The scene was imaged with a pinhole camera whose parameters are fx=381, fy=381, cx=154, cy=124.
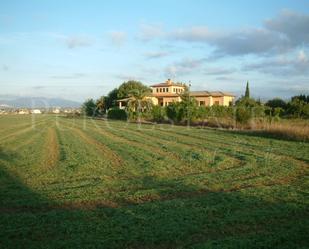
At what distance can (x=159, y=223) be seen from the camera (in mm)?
6727

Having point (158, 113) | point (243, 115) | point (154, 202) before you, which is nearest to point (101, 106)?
point (158, 113)

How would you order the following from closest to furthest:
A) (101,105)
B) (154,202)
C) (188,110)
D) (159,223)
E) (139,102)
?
(159,223)
(154,202)
(188,110)
(139,102)
(101,105)

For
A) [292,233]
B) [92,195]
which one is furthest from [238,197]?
[92,195]

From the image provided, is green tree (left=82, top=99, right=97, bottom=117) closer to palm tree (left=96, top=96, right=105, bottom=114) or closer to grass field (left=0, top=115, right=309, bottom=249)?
palm tree (left=96, top=96, right=105, bottom=114)

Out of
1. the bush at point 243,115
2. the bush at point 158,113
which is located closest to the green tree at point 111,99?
the bush at point 158,113

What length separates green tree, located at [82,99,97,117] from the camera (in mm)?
96113

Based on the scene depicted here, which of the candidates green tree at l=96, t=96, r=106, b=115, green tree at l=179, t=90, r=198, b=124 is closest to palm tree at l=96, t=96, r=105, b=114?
green tree at l=96, t=96, r=106, b=115

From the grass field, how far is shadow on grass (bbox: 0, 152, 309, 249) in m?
0.02

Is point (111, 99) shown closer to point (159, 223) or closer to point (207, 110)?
point (207, 110)

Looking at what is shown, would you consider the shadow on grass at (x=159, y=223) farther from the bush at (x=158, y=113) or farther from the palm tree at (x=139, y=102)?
the palm tree at (x=139, y=102)

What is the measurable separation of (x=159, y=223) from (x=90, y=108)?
93963mm

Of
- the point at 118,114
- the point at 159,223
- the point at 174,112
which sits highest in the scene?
the point at 174,112

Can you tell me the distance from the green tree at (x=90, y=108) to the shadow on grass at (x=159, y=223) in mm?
87737

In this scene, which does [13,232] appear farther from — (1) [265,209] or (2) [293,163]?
(2) [293,163]
